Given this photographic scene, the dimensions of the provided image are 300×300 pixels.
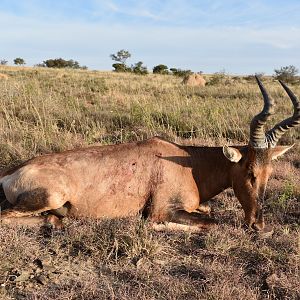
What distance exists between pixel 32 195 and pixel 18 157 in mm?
3181

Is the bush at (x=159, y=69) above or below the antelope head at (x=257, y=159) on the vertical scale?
above

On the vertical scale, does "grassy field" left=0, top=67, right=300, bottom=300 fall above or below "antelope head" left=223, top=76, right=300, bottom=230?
below

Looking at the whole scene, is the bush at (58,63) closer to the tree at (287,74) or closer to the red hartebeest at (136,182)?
the tree at (287,74)

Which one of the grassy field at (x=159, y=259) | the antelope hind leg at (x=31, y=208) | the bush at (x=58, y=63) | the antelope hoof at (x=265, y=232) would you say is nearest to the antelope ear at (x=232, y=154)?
the grassy field at (x=159, y=259)

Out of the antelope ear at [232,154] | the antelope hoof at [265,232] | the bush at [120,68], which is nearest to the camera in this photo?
the antelope hoof at [265,232]

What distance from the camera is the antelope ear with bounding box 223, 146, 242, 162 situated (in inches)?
243

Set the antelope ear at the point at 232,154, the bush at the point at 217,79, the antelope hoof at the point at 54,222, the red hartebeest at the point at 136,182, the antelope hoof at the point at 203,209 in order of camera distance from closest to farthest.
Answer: the antelope hoof at the point at 54,222 → the red hartebeest at the point at 136,182 → the antelope ear at the point at 232,154 → the antelope hoof at the point at 203,209 → the bush at the point at 217,79

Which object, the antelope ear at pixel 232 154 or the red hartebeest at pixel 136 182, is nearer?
the red hartebeest at pixel 136 182

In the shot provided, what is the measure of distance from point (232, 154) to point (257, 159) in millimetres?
342

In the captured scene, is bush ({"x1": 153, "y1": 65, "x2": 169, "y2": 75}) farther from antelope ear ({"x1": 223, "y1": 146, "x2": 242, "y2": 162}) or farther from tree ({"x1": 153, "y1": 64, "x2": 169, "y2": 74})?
antelope ear ({"x1": 223, "y1": 146, "x2": 242, "y2": 162})

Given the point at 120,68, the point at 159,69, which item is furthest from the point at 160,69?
the point at 120,68

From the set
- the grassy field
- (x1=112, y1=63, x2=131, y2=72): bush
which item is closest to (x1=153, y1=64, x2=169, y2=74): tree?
(x1=112, y1=63, x2=131, y2=72): bush

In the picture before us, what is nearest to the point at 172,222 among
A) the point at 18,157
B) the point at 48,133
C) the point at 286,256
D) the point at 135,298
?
the point at 286,256

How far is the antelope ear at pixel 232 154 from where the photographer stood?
243 inches
